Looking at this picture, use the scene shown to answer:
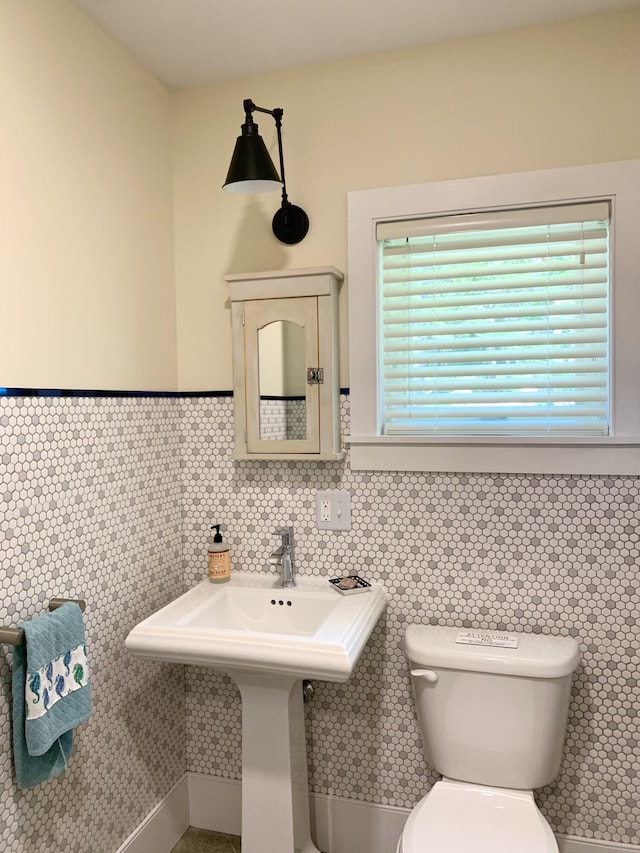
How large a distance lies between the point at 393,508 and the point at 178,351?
919 mm

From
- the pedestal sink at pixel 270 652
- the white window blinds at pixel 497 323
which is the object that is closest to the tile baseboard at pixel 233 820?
the pedestal sink at pixel 270 652

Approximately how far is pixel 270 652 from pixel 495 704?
661mm

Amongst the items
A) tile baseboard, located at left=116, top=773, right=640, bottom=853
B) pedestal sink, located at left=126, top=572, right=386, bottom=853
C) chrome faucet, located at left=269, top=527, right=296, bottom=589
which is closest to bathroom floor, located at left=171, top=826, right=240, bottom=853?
tile baseboard, located at left=116, top=773, right=640, bottom=853

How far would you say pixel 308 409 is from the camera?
1925 mm

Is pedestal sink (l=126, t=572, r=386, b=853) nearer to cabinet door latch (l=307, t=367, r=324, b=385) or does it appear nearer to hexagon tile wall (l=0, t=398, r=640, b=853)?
hexagon tile wall (l=0, t=398, r=640, b=853)

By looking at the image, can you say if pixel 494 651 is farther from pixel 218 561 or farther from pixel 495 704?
pixel 218 561

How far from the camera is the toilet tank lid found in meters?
1.63

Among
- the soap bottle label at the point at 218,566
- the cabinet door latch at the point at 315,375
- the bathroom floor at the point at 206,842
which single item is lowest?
the bathroom floor at the point at 206,842

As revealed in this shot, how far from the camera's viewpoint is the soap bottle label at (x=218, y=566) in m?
2.02

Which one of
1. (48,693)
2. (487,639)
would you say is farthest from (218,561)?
(487,639)

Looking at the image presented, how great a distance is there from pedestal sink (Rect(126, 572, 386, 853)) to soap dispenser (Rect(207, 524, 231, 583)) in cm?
3

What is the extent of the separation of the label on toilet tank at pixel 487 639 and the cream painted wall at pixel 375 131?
889 millimetres

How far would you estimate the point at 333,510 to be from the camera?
1991mm

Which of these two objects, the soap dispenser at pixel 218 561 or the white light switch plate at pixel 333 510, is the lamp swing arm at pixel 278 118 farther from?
the soap dispenser at pixel 218 561
